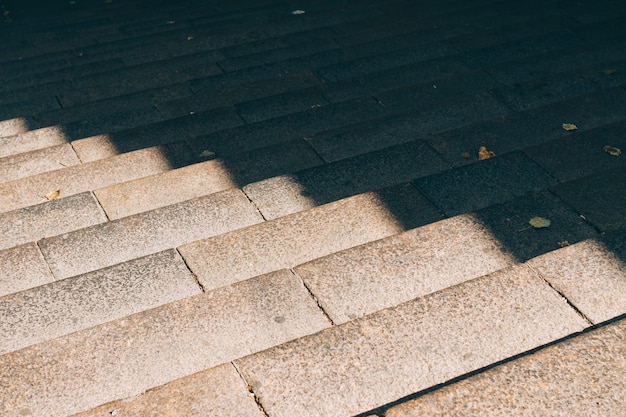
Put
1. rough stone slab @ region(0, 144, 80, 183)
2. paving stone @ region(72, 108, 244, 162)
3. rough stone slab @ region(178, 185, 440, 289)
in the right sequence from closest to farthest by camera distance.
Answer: rough stone slab @ region(178, 185, 440, 289) < rough stone slab @ region(0, 144, 80, 183) < paving stone @ region(72, 108, 244, 162)

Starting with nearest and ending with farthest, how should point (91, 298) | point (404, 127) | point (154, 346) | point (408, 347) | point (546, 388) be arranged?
point (546, 388), point (408, 347), point (154, 346), point (91, 298), point (404, 127)

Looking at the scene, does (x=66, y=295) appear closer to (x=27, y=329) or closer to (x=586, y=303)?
(x=27, y=329)

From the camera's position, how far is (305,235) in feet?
12.9

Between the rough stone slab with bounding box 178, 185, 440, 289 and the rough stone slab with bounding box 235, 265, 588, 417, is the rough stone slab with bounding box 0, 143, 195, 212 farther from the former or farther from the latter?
the rough stone slab with bounding box 235, 265, 588, 417

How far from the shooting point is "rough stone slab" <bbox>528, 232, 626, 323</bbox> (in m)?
3.20

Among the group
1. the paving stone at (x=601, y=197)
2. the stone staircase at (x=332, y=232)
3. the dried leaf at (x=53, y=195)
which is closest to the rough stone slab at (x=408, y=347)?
the stone staircase at (x=332, y=232)

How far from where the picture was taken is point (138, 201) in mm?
4617

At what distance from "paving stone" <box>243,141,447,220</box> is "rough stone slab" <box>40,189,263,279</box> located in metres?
0.14

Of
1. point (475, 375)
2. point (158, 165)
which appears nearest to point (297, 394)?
point (475, 375)

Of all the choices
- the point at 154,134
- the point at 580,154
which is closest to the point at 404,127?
the point at 580,154

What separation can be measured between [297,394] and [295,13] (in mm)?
6773

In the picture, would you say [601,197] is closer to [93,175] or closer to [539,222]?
[539,222]

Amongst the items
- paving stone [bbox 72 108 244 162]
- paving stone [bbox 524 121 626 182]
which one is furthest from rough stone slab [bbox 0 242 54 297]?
paving stone [bbox 524 121 626 182]

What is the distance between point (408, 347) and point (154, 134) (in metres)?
3.38
